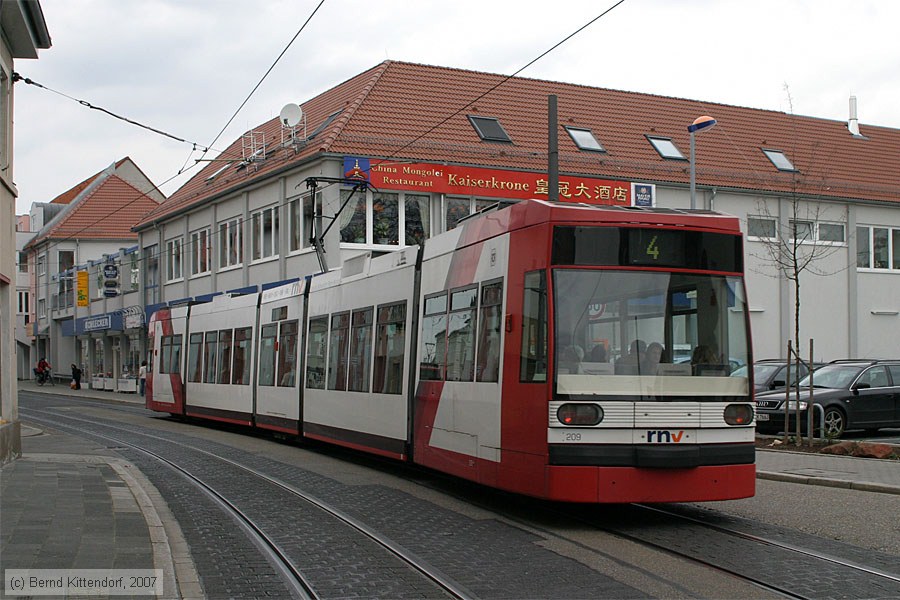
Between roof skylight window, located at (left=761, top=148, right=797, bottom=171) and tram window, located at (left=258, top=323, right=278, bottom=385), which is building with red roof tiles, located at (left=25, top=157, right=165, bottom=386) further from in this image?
tram window, located at (left=258, top=323, right=278, bottom=385)

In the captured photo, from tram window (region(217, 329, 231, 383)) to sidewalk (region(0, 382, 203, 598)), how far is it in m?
7.93

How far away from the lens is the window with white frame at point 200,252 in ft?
135

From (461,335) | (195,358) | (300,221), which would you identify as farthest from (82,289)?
(461,335)

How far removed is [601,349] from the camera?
934 cm

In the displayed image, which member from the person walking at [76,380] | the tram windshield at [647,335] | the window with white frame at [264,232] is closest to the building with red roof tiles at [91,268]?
the person walking at [76,380]

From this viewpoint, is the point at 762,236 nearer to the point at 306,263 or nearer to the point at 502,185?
the point at 502,185

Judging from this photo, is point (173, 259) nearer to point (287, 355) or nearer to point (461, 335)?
point (287, 355)

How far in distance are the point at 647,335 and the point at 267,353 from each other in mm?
12324

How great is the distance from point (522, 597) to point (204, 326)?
19566mm

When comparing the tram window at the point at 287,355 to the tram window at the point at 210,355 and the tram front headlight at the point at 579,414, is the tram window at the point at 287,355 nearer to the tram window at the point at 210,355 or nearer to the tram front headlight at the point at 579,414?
the tram window at the point at 210,355

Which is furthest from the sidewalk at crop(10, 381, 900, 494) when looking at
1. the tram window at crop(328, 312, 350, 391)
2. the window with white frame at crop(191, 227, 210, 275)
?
the window with white frame at crop(191, 227, 210, 275)

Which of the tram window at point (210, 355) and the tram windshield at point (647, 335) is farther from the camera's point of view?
the tram window at point (210, 355)

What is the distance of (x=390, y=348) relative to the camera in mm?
13906

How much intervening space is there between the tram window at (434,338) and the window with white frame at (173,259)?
111 ft
